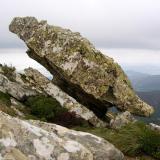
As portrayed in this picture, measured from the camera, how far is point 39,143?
403 inches

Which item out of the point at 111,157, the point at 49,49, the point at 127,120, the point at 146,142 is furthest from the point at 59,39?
the point at 111,157

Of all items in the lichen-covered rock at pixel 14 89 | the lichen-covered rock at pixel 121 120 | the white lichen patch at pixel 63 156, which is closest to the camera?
the white lichen patch at pixel 63 156

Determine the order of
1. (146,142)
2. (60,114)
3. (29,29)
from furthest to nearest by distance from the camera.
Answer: (29,29), (60,114), (146,142)

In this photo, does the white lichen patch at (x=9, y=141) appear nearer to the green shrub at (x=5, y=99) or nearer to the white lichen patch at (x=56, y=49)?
the green shrub at (x=5, y=99)

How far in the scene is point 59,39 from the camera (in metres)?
27.6

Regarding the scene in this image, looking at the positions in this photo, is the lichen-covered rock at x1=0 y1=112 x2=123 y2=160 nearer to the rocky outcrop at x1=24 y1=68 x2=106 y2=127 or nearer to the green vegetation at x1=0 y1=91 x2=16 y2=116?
the green vegetation at x1=0 y1=91 x2=16 y2=116

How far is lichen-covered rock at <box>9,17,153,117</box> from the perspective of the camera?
26641 millimetres

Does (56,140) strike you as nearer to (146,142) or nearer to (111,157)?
(111,157)

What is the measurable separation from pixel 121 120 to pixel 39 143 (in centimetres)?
1567

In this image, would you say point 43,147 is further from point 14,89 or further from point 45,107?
point 14,89

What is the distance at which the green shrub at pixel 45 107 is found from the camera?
2481cm

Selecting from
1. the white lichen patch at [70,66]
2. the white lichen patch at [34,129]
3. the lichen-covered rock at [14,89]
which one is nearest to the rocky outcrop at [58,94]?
the lichen-covered rock at [14,89]

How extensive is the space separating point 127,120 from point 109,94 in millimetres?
2581

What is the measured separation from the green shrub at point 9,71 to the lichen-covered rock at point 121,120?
7750mm
